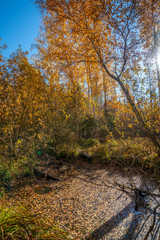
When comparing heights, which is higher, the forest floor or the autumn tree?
the autumn tree

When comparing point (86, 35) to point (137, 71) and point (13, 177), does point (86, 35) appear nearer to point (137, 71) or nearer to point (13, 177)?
point (137, 71)

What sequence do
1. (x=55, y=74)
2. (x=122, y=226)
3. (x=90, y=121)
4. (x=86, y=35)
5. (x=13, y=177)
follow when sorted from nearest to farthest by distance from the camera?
(x=122, y=226)
(x=86, y=35)
(x=13, y=177)
(x=55, y=74)
(x=90, y=121)

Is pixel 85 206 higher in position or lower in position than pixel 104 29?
lower

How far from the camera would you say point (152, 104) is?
3238 millimetres

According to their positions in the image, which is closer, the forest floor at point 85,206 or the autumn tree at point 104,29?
the forest floor at point 85,206

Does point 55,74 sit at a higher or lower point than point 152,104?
higher

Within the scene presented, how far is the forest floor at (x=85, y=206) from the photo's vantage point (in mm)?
1991

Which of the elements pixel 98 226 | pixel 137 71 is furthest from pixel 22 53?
pixel 98 226

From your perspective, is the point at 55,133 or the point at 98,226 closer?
the point at 98,226

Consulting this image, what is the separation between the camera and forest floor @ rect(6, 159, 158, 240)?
1991 millimetres

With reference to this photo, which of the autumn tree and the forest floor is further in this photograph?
the autumn tree

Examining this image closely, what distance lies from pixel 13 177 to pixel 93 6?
4730 millimetres

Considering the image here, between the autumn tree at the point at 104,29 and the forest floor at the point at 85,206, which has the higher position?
the autumn tree at the point at 104,29

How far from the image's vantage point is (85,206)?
2.67m
